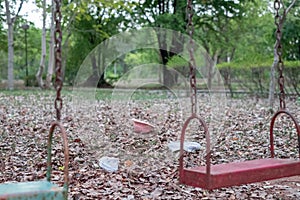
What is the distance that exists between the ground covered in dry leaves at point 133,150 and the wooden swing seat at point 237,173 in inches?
35.6

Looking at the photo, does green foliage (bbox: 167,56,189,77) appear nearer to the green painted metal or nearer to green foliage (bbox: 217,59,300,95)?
green foliage (bbox: 217,59,300,95)

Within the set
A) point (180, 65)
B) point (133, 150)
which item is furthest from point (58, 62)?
point (180, 65)

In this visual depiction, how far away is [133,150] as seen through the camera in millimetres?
5180

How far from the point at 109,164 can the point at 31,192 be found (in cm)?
250

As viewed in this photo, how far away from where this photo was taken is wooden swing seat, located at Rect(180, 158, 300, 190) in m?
2.20

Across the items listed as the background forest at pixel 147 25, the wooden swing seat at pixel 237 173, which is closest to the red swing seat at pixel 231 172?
the wooden swing seat at pixel 237 173

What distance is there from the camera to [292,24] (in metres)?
17.3

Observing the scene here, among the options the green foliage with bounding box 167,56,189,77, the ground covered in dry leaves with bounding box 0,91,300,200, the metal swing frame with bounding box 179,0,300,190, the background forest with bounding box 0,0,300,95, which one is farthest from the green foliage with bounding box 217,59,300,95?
the metal swing frame with bounding box 179,0,300,190

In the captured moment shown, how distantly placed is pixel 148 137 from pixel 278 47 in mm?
3489

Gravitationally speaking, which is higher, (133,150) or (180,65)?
(180,65)

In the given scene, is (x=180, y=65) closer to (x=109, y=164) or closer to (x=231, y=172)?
(x=109, y=164)

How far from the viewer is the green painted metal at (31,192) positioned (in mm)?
1753

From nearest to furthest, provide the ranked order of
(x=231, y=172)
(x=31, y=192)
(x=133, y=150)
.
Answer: (x=31, y=192), (x=231, y=172), (x=133, y=150)

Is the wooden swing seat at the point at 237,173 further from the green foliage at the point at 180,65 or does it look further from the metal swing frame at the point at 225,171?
the green foliage at the point at 180,65
